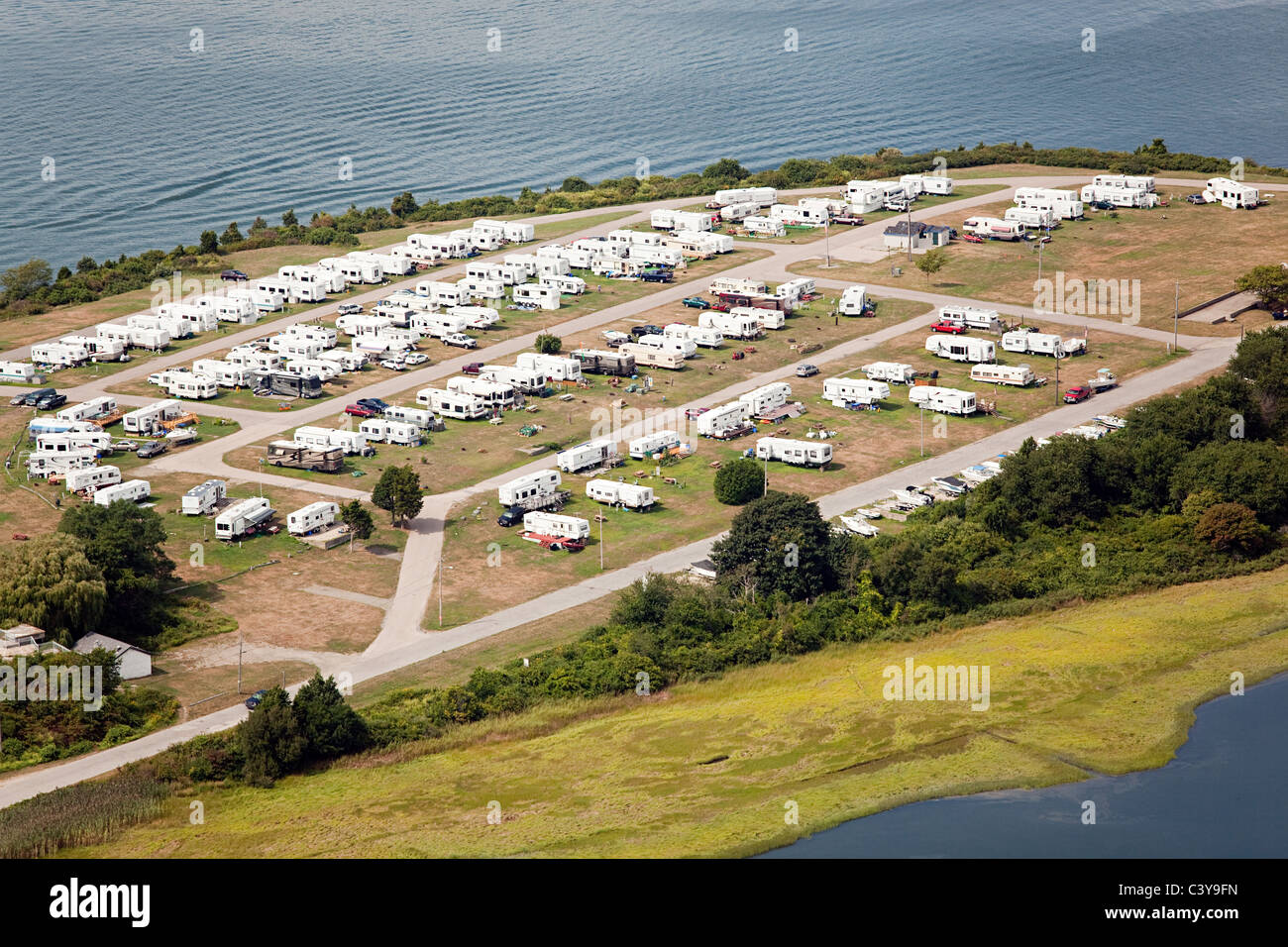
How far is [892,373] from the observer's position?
355 feet

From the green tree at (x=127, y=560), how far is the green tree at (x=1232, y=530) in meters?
54.2

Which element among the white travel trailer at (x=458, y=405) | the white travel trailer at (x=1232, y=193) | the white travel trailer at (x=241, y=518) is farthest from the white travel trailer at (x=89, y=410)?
the white travel trailer at (x=1232, y=193)

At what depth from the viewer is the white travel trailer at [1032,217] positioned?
139000 mm

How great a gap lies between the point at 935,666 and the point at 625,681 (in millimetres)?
14492

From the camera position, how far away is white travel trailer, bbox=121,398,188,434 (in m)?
101

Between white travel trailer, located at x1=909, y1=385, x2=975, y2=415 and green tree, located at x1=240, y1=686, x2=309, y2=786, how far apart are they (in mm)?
54763

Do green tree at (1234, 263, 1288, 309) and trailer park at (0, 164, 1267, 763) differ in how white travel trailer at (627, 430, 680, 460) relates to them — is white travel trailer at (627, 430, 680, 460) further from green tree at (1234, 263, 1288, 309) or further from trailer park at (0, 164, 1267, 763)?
green tree at (1234, 263, 1288, 309)

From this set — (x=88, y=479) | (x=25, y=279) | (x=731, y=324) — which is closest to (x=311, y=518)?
(x=88, y=479)

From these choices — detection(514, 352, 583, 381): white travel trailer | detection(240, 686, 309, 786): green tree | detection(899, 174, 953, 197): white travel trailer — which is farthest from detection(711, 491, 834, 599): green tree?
detection(899, 174, 953, 197): white travel trailer

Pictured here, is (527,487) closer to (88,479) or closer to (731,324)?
(88,479)

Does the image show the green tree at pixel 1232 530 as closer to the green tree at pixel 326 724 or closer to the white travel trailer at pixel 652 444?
the white travel trailer at pixel 652 444

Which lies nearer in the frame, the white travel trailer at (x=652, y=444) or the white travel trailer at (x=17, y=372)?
the white travel trailer at (x=652, y=444)

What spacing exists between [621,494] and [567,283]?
44.3 meters

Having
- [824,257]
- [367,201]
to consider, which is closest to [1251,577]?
[824,257]
